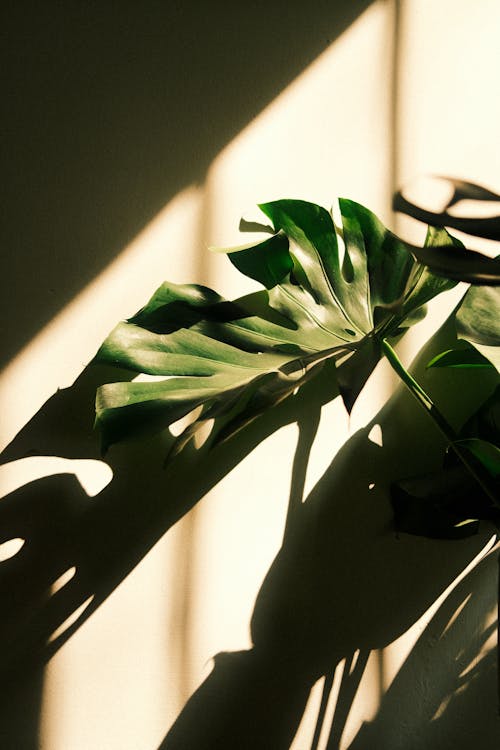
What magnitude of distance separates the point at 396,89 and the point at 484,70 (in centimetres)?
17

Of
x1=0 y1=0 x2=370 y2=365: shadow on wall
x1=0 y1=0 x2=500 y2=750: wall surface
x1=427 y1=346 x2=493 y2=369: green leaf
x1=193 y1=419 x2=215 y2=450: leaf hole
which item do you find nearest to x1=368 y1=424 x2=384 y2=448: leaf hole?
x1=0 y1=0 x2=500 y2=750: wall surface

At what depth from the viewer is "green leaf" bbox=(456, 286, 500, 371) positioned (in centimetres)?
100

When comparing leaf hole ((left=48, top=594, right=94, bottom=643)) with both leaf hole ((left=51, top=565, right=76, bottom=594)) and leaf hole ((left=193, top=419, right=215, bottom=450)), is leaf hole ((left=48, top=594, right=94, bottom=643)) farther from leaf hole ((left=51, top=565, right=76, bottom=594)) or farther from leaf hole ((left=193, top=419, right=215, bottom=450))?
leaf hole ((left=193, top=419, right=215, bottom=450))

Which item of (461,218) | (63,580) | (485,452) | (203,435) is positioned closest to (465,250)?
(461,218)

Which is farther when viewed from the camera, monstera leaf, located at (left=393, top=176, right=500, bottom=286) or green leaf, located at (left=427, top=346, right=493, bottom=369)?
green leaf, located at (left=427, top=346, right=493, bottom=369)

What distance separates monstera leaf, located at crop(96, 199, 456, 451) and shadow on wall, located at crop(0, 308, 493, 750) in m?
0.12

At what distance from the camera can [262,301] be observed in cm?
111

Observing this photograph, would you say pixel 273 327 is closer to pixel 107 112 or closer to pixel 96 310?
pixel 96 310

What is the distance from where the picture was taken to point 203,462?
1078 mm

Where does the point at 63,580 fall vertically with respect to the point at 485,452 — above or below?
above

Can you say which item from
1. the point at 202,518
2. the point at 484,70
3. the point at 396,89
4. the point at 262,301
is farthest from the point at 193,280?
the point at 484,70

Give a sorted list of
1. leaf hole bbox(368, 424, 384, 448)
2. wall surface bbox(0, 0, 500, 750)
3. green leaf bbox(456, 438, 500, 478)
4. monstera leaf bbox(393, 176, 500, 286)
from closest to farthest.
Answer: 1. monstera leaf bbox(393, 176, 500, 286)
2. green leaf bbox(456, 438, 500, 478)
3. wall surface bbox(0, 0, 500, 750)
4. leaf hole bbox(368, 424, 384, 448)

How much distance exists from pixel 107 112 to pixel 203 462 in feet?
1.86

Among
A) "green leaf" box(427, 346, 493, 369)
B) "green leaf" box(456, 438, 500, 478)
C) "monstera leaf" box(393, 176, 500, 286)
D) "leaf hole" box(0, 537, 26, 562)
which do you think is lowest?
"green leaf" box(456, 438, 500, 478)
